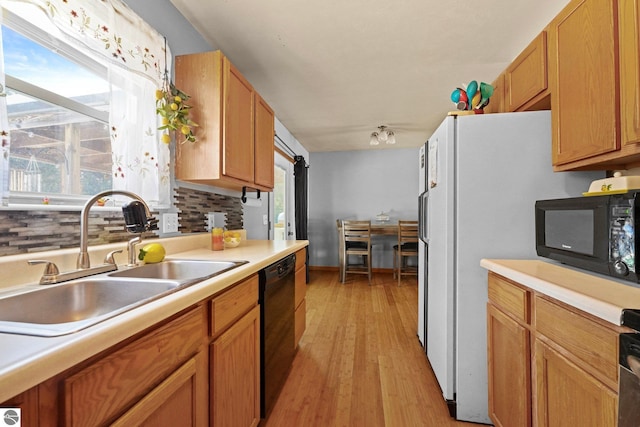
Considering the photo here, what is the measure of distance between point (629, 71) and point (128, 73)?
6.85ft

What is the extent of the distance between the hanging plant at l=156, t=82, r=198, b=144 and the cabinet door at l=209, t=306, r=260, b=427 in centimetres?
102

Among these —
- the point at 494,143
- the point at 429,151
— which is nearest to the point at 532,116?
the point at 494,143

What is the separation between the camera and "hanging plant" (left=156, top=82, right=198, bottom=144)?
145cm

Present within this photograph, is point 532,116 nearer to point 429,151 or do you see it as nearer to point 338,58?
point 429,151

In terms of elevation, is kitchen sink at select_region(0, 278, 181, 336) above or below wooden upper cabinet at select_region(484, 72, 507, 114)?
below

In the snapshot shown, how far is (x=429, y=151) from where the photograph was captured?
6.20ft

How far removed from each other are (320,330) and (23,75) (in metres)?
2.46

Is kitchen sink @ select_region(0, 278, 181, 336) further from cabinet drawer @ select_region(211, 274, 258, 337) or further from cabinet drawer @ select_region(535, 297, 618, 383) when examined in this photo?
cabinet drawer @ select_region(535, 297, 618, 383)

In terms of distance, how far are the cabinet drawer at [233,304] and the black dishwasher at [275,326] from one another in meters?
0.10

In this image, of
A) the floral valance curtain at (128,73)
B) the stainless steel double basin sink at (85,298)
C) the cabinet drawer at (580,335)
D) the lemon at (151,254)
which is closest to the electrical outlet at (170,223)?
the floral valance curtain at (128,73)

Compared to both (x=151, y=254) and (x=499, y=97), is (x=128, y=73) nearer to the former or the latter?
(x=151, y=254)

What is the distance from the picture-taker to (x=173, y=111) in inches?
58.0

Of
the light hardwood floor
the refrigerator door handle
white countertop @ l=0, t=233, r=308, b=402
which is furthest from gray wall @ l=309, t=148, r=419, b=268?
white countertop @ l=0, t=233, r=308, b=402

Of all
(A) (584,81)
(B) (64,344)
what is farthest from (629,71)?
(B) (64,344)
